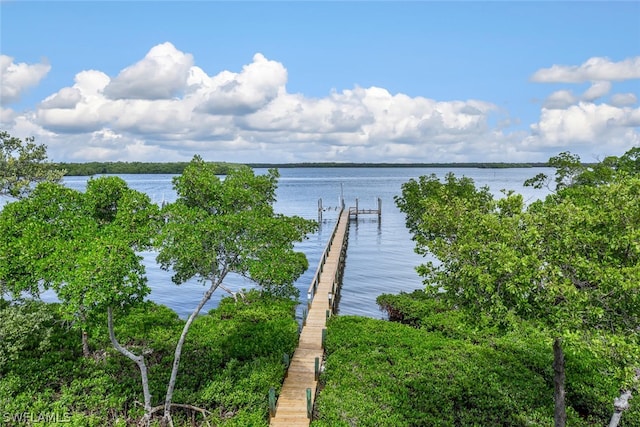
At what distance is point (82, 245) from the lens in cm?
1342

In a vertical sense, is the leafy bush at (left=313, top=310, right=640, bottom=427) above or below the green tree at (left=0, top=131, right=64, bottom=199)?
below

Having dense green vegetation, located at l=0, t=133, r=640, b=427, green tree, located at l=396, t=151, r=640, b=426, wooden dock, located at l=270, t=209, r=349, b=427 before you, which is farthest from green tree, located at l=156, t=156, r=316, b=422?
green tree, located at l=396, t=151, r=640, b=426

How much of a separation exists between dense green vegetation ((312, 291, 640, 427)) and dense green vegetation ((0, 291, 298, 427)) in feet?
8.76

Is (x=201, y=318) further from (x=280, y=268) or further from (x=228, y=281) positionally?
(x=228, y=281)

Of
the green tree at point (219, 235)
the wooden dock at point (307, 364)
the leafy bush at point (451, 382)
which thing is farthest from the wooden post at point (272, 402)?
the green tree at point (219, 235)

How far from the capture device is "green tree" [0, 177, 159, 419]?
12.4 metres

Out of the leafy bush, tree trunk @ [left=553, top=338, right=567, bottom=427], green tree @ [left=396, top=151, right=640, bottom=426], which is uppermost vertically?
green tree @ [left=396, top=151, right=640, bottom=426]

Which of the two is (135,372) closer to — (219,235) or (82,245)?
(82,245)

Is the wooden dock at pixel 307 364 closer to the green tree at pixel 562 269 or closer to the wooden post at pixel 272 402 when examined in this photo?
the wooden post at pixel 272 402

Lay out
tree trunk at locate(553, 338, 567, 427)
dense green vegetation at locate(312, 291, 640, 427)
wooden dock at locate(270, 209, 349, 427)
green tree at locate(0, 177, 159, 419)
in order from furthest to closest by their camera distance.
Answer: dense green vegetation at locate(312, 291, 640, 427), wooden dock at locate(270, 209, 349, 427), tree trunk at locate(553, 338, 567, 427), green tree at locate(0, 177, 159, 419)

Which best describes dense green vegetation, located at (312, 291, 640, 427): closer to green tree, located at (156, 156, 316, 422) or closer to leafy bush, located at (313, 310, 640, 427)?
leafy bush, located at (313, 310, 640, 427)

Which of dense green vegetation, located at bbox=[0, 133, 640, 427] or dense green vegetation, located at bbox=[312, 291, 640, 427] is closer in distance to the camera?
dense green vegetation, located at bbox=[0, 133, 640, 427]

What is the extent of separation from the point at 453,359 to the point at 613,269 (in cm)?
1017

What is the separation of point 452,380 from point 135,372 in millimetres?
12503
